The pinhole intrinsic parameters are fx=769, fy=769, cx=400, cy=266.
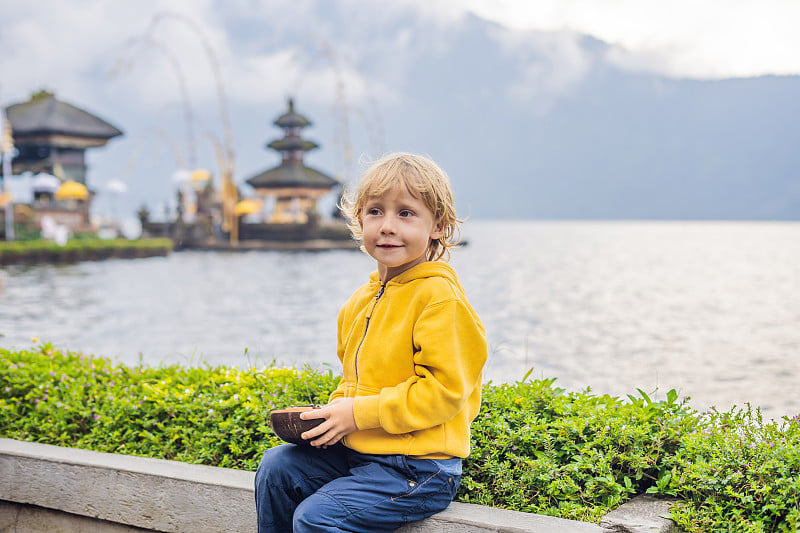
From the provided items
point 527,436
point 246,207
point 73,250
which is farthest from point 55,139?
point 527,436

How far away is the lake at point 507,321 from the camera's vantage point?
9.85m

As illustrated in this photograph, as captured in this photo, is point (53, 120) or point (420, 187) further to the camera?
point (53, 120)

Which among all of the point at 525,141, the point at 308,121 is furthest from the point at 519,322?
the point at 525,141

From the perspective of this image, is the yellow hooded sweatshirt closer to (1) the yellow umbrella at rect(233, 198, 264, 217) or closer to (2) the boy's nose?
(2) the boy's nose

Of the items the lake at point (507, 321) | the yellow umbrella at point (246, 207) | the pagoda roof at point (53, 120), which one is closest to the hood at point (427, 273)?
the lake at point (507, 321)

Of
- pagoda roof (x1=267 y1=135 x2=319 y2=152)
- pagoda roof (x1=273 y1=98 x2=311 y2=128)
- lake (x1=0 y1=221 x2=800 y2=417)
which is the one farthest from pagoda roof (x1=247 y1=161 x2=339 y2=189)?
lake (x1=0 y1=221 x2=800 y2=417)

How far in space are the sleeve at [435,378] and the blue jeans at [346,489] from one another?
0.13 meters

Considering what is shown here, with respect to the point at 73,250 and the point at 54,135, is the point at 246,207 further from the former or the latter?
the point at 73,250

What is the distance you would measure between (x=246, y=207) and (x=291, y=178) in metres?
3.23

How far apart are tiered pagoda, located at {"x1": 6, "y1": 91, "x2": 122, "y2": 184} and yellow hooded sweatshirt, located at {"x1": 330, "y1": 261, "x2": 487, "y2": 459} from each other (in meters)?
44.3

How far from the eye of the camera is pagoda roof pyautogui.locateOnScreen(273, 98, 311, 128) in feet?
145

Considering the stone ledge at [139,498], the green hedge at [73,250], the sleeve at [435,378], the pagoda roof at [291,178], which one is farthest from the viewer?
the pagoda roof at [291,178]

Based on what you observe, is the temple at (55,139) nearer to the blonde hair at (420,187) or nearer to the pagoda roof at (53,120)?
the pagoda roof at (53,120)

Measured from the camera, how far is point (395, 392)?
1.87 m
